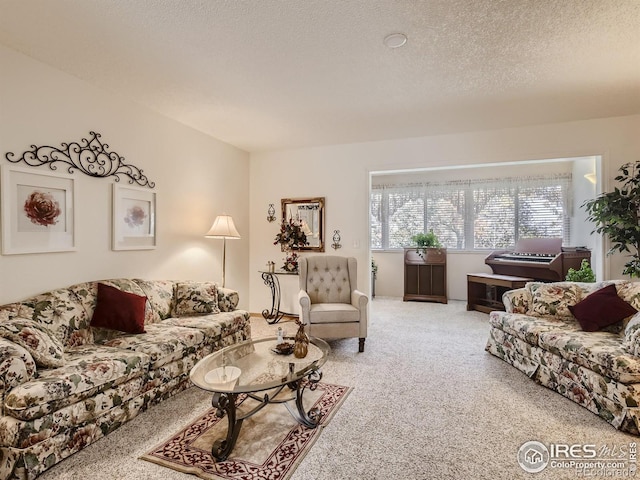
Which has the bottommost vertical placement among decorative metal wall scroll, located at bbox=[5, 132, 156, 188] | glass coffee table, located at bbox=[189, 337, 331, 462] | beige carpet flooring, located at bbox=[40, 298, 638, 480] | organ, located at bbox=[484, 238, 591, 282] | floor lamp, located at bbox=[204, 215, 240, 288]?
beige carpet flooring, located at bbox=[40, 298, 638, 480]

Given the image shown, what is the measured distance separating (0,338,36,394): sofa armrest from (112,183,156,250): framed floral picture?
1497 millimetres

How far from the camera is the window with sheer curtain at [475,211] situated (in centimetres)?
591

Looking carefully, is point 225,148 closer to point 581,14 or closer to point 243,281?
point 243,281

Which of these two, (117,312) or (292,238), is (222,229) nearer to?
(292,238)

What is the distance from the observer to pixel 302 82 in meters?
2.92

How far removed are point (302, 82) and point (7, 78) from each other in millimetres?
2191

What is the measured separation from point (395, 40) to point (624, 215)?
3127 mm

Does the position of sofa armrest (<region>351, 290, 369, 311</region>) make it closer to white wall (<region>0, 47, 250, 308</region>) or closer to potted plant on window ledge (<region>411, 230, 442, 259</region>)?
white wall (<region>0, 47, 250, 308</region>)

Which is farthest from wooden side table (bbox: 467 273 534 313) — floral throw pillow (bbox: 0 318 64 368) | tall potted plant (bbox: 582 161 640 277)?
floral throw pillow (bbox: 0 318 64 368)

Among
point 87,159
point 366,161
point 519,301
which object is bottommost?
point 519,301

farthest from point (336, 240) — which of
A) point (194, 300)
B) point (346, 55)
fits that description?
point (346, 55)

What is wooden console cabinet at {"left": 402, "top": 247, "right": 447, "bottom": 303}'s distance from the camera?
20.5 ft

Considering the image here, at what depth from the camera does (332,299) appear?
406 cm

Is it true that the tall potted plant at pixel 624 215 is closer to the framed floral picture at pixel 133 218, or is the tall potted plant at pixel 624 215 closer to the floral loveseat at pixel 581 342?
the floral loveseat at pixel 581 342
